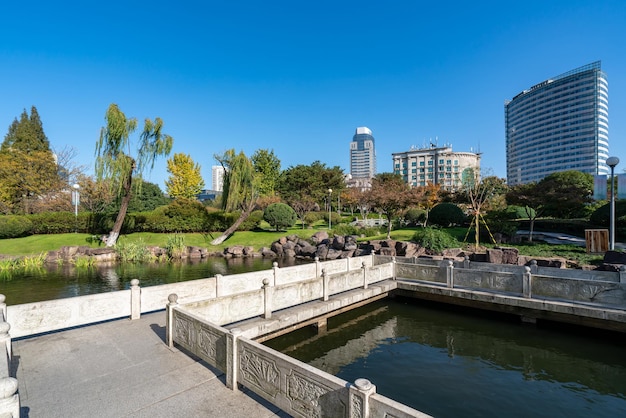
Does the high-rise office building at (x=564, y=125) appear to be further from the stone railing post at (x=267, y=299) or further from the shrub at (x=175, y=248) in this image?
the stone railing post at (x=267, y=299)

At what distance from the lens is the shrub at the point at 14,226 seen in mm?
23984

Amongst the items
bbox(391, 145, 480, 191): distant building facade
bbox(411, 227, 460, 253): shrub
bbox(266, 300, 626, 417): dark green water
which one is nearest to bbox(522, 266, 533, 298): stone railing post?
bbox(266, 300, 626, 417): dark green water

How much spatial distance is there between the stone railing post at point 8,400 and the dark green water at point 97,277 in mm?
12286

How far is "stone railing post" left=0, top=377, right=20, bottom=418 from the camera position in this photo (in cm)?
243

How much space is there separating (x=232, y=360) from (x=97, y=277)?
15.6 metres

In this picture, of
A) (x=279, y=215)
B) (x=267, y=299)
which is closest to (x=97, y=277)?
(x=267, y=299)

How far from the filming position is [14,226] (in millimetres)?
24391

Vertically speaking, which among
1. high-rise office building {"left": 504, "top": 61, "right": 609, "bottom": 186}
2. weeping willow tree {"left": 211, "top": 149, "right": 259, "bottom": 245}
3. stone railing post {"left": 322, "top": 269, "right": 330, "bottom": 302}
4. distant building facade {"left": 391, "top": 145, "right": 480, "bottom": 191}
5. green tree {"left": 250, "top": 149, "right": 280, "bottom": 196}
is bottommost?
stone railing post {"left": 322, "top": 269, "right": 330, "bottom": 302}

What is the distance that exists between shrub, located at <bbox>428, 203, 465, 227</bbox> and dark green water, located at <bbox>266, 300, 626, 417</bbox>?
20.0 meters

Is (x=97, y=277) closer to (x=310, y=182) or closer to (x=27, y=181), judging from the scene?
(x=27, y=181)

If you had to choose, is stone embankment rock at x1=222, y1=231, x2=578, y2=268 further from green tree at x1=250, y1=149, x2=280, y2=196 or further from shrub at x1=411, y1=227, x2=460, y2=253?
green tree at x1=250, y1=149, x2=280, y2=196

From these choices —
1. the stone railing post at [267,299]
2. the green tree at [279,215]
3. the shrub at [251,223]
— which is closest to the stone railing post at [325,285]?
the stone railing post at [267,299]

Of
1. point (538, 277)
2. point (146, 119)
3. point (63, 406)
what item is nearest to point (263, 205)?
point (146, 119)

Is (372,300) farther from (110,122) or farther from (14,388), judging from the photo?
(110,122)
